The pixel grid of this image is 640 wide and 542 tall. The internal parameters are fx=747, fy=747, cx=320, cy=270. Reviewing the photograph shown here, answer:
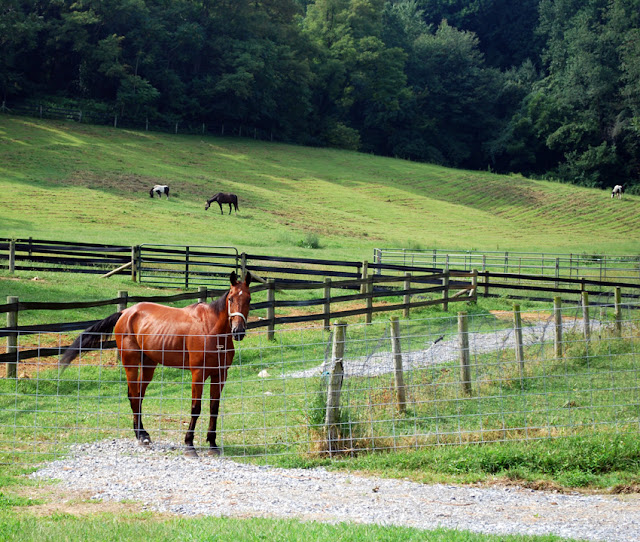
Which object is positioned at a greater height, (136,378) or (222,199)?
(222,199)

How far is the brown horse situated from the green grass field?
0.64 metres

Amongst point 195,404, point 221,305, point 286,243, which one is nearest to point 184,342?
point 221,305

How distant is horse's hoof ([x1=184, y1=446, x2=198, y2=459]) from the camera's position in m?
8.42

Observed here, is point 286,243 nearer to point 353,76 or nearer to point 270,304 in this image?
point 270,304

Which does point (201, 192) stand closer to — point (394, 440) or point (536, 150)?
point (394, 440)

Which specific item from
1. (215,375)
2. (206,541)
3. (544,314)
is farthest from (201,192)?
(206,541)

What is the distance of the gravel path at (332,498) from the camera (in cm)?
636

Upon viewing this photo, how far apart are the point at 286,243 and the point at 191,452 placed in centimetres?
3069

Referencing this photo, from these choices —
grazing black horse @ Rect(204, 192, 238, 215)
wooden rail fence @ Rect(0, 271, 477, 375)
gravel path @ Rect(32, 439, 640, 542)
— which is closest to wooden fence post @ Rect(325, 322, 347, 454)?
gravel path @ Rect(32, 439, 640, 542)

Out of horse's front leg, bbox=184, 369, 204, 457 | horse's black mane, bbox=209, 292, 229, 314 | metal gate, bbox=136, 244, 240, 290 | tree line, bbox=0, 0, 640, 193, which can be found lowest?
metal gate, bbox=136, 244, 240, 290

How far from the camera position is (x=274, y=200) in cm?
5325

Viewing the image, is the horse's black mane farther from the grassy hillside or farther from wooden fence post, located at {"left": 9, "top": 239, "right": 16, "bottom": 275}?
the grassy hillside

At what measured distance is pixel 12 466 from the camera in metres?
8.02

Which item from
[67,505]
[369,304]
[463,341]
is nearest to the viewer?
[67,505]
